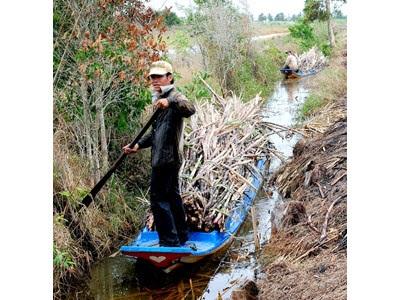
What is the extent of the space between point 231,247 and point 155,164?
0.86 metres

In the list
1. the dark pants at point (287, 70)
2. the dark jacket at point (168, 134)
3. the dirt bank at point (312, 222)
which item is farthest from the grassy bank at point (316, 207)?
the dark jacket at point (168, 134)

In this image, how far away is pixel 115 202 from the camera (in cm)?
367

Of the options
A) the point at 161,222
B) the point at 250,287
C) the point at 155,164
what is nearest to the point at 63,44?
the point at 155,164

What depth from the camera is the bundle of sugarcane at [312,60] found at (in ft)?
10.5

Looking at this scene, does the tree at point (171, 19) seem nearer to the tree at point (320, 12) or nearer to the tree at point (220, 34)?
the tree at point (220, 34)

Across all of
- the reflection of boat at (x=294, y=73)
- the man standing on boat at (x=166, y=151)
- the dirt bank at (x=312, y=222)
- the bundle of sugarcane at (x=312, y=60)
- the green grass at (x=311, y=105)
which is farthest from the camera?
the green grass at (x=311, y=105)

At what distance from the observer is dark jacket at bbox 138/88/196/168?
9.87 ft

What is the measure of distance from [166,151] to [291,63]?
1135mm

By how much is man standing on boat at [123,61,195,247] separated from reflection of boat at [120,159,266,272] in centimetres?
9

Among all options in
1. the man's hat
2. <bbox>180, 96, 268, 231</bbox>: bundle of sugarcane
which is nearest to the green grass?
<bbox>180, 96, 268, 231</bbox>: bundle of sugarcane

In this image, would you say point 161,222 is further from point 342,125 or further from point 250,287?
point 342,125

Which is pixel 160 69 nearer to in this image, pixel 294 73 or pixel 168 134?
pixel 168 134

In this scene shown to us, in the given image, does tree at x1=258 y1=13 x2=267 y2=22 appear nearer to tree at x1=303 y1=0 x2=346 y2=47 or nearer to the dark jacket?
tree at x1=303 y1=0 x2=346 y2=47

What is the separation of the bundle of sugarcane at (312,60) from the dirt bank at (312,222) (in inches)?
9.2
